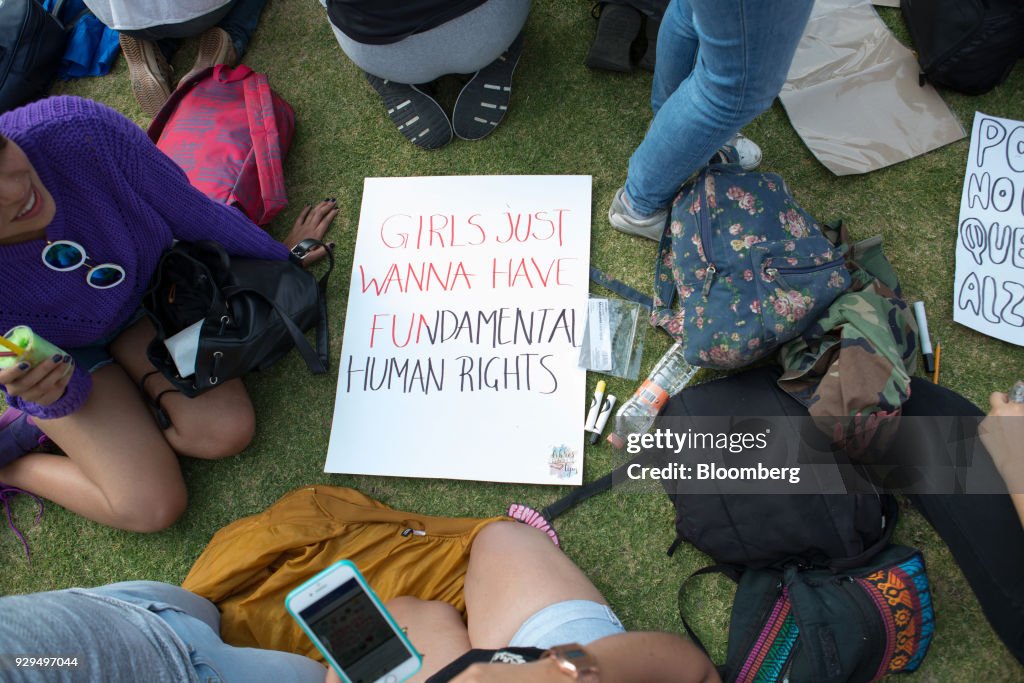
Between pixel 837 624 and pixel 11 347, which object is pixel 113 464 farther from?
pixel 837 624

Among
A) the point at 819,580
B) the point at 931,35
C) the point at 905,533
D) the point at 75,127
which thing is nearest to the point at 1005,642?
the point at 905,533

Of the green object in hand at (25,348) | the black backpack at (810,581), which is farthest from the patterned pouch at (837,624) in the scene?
the green object in hand at (25,348)

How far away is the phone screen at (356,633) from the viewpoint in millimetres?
997

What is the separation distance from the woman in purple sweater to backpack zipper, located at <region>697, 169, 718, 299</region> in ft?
3.33

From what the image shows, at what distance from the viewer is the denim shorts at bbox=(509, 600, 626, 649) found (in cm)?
113

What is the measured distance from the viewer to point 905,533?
1494 millimetres

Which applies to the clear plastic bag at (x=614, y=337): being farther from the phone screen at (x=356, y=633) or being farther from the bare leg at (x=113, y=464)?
the bare leg at (x=113, y=464)

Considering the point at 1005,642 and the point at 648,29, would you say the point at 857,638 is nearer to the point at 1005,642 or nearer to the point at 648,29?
the point at 1005,642

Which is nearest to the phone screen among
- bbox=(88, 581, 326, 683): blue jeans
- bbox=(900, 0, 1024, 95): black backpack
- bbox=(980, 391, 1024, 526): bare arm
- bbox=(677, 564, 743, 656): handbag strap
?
bbox=(88, 581, 326, 683): blue jeans

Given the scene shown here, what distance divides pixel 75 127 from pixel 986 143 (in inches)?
83.3

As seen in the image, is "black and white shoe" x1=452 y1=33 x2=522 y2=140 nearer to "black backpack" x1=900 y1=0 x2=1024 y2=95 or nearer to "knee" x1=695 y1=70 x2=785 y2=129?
"knee" x1=695 y1=70 x2=785 y2=129

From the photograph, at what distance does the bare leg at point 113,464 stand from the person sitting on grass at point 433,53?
100cm

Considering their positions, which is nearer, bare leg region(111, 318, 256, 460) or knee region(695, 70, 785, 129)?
knee region(695, 70, 785, 129)

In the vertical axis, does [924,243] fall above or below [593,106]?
below
